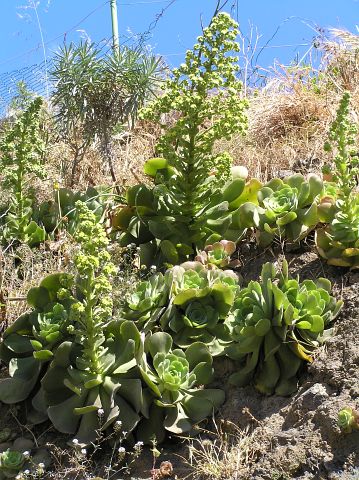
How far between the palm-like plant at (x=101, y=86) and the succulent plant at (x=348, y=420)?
2748mm

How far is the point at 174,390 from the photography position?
3.46 meters

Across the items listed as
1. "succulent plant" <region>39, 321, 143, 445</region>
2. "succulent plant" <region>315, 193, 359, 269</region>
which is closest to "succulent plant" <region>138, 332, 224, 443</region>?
"succulent plant" <region>39, 321, 143, 445</region>

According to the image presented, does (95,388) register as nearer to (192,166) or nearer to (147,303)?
(147,303)

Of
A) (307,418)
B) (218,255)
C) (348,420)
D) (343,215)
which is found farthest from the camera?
(218,255)

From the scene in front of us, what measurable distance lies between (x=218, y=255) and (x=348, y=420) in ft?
4.35

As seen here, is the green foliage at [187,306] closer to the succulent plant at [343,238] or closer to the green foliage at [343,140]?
the succulent plant at [343,238]

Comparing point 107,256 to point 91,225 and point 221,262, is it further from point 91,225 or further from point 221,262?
point 221,262

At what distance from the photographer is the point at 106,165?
577cm

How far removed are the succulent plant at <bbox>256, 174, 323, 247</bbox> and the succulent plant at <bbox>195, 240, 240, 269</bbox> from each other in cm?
22

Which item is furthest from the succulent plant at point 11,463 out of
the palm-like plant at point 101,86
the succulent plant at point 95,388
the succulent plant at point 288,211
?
the palm-like plant at point 101,86

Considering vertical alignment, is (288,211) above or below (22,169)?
below

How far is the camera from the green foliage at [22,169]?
183 inches

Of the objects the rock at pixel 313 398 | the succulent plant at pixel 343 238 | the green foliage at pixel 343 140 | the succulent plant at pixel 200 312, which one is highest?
the green foliage at pixel 343 140

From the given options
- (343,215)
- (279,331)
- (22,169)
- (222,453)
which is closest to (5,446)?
(222,453)
